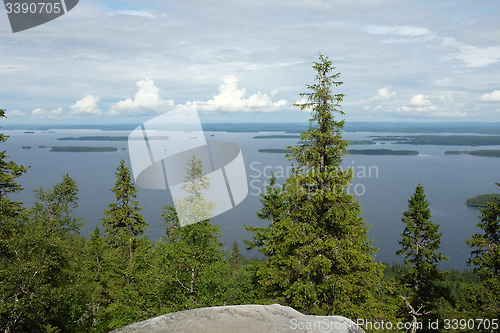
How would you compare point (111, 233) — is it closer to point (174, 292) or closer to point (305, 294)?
point (174, 292)

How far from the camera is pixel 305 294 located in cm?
1385

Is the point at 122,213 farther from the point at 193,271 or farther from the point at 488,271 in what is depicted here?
the point at 488,271

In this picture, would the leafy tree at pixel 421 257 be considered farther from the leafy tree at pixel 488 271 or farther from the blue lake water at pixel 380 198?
the blue lake water at pixel 380 198

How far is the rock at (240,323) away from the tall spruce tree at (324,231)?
4.42 meters

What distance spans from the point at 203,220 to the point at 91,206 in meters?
76.8

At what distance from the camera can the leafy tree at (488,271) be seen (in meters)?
19.7

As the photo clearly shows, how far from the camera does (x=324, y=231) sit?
1454cm

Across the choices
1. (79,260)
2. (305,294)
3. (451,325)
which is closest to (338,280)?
(305,294)

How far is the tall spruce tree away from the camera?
→ 1388 centimetres

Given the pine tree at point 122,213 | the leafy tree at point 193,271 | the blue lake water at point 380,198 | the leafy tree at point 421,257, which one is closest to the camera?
the leafy tree at point 193,271

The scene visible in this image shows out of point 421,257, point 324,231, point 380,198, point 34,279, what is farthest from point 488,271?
point 380,198

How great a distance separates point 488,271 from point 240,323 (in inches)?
740

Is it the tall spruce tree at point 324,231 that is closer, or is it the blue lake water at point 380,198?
the tall spruce tree at point 324,231

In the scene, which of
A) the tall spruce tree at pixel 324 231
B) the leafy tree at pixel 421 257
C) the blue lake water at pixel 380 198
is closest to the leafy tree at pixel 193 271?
the tall spruce tree at pixel 324 231
